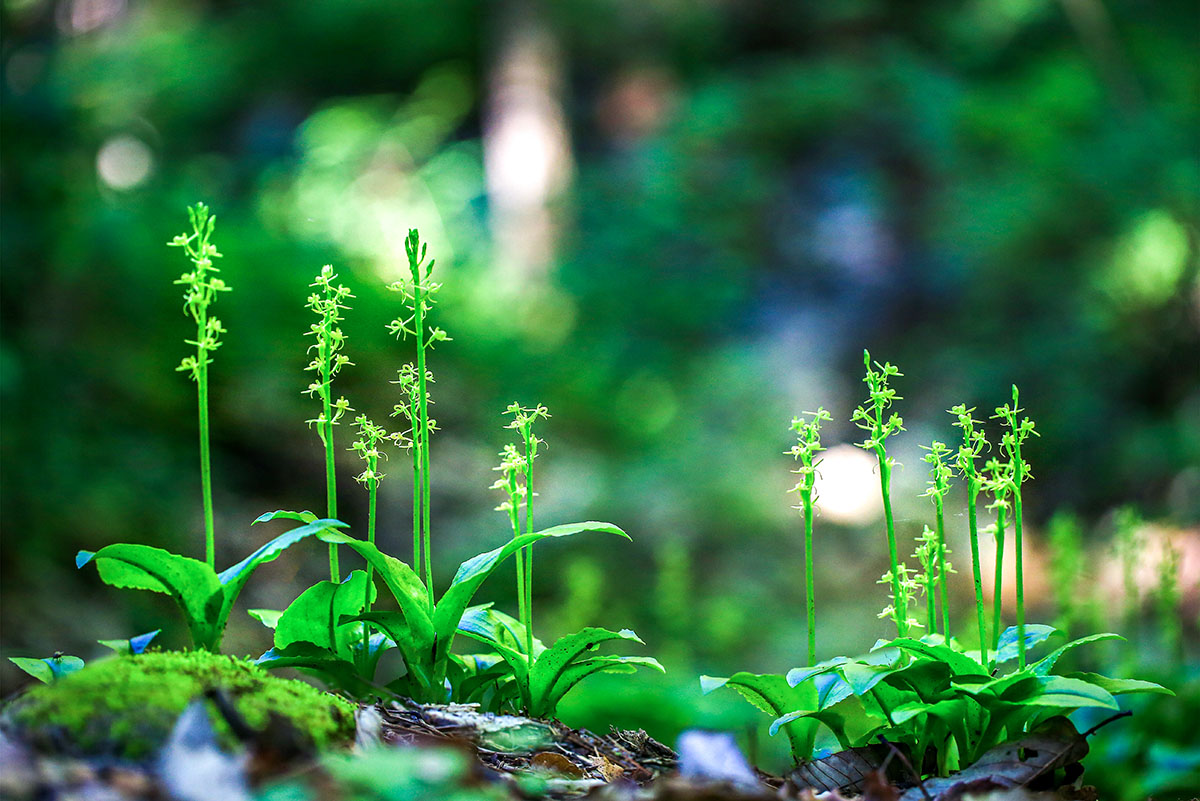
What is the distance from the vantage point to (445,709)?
4.64ft

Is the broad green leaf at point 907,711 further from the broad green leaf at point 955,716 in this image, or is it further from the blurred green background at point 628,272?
the blurred green background at point 628,272

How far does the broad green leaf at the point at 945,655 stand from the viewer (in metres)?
1.30

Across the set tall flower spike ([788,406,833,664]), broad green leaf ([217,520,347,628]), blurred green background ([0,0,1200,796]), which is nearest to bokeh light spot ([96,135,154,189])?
blurred green background ([0,0,1200,796])

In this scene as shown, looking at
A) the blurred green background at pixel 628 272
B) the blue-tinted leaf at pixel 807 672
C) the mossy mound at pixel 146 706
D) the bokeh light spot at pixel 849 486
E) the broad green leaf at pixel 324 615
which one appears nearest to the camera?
the mossy mound at pixel 146 706

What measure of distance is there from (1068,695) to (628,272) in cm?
724

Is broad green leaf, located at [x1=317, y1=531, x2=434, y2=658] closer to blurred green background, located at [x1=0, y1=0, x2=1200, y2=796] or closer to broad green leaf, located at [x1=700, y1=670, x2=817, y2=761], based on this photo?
broad green leaf, located at [x1=700, y1=670, x2=817, y2=761]

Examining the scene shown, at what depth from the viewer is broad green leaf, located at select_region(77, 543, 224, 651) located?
1.35 meters

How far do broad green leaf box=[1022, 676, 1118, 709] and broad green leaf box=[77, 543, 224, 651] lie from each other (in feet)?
3.85

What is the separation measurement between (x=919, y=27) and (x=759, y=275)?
2803 millimetres

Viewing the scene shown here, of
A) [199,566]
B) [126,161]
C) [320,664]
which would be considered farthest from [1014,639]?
[126,161]

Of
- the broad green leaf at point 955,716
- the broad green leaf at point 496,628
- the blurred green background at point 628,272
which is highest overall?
the blurred green background at point 628,272

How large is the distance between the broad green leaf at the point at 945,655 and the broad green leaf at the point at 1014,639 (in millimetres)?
139

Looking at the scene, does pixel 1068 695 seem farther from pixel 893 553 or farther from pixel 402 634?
pixel 402 634

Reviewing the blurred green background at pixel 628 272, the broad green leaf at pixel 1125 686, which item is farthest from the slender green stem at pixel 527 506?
the blurred green background at pixel 628 272
